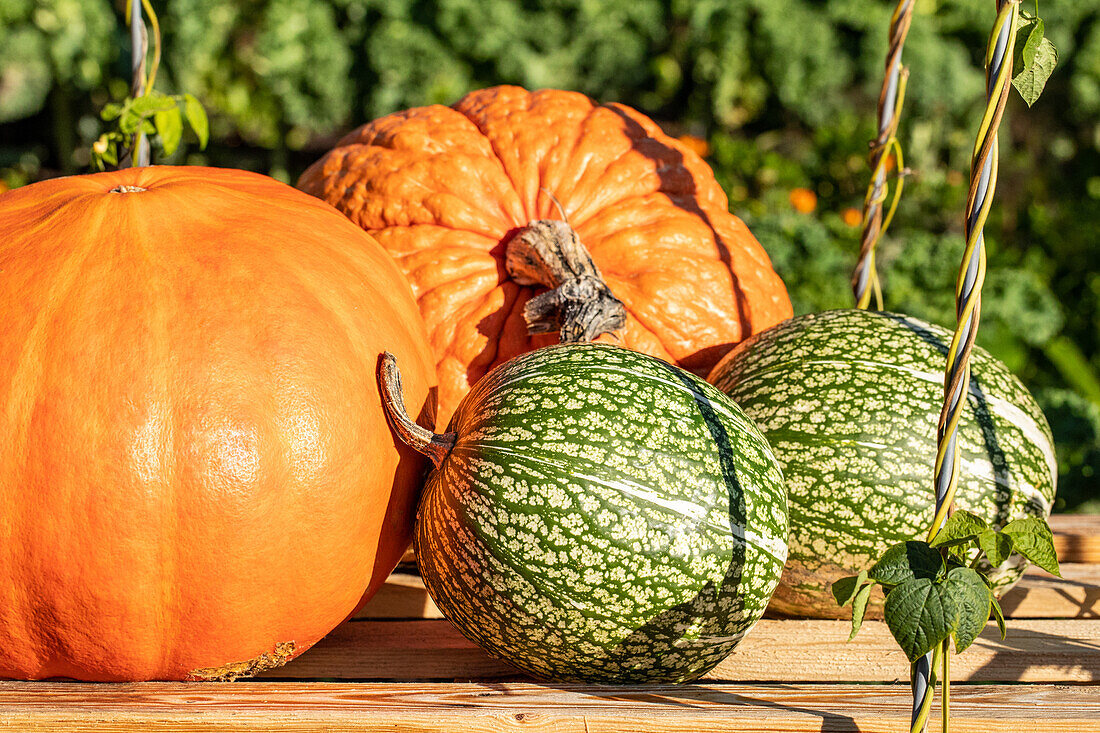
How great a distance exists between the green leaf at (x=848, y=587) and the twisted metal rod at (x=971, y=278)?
0.37 feet

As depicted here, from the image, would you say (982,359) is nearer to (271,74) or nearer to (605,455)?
(605,455)

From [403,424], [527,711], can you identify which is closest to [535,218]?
[403,424]

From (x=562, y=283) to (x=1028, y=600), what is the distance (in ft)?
3.91

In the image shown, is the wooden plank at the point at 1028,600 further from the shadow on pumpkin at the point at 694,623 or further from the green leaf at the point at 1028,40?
the green leaf at the point at 1028,40

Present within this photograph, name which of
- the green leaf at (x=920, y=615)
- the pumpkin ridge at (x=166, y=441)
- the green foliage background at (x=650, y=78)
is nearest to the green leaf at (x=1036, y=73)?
the green leaf at (x=920, y=615)

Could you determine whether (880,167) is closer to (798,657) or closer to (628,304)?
(628,304)

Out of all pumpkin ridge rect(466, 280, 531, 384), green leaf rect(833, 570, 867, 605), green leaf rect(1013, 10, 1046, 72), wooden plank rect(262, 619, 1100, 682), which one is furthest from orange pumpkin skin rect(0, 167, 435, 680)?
green leaf rect(1013, 10, 1046, 72)

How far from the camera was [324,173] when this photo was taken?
222 cm

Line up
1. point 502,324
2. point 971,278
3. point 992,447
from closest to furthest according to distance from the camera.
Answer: point 971,278 → point 992,447 → point 502,324

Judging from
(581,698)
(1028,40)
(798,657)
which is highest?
(1028,40)

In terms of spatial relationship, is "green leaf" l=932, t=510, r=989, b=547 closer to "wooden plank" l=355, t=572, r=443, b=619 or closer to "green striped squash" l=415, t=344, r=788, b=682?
"green striped squash" l=415, t=344, r=788, b=682

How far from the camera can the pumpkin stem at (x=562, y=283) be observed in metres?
1.76

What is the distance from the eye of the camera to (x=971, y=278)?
1229 millimetres

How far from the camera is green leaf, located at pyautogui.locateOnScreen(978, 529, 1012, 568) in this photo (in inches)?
46.5
